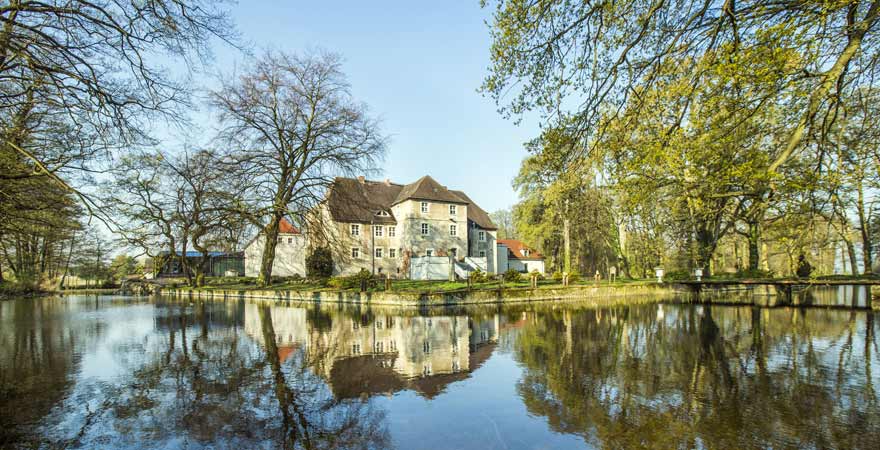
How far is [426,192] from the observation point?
3969 centimetres

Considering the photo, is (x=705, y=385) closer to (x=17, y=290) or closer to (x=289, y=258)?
(x=289, y=258)

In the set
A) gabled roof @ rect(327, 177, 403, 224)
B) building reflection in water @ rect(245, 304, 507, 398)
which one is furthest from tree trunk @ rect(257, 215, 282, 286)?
building reflection in water @ rect(245, 304, 507, 398)

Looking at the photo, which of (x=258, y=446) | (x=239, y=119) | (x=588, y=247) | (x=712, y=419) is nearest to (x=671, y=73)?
(x=712, y=419)

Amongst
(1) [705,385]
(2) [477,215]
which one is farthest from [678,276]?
(1) [705,385]

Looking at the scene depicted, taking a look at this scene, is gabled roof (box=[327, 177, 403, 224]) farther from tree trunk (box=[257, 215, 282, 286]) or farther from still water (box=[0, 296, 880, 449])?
still water (box=[0, 296, 880, 449])

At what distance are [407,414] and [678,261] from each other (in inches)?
1510

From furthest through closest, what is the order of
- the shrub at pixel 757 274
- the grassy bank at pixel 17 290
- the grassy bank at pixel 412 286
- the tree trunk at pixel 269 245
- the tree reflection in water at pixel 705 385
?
the tree trunk at pixel 269 245
the grassy bank at pixel 17 290
the shrub at pixel 757 274
the grassy bank at pixel 412 286
the tree reflection in water at pixel 705 385

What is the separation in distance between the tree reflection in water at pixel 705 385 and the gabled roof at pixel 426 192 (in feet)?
85.7

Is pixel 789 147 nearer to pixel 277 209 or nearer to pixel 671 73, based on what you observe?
pixel 671 73

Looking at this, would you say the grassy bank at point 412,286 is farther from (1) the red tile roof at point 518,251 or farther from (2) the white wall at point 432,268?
(1) the red tile roof at point 518,251

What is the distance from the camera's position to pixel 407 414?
6129 millimetres

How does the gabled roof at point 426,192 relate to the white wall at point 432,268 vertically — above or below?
above

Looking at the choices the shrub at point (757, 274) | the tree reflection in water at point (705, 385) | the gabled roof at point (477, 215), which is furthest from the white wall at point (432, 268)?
the tree reflection in water at point (705, 385)

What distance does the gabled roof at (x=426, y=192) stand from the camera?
128ft
